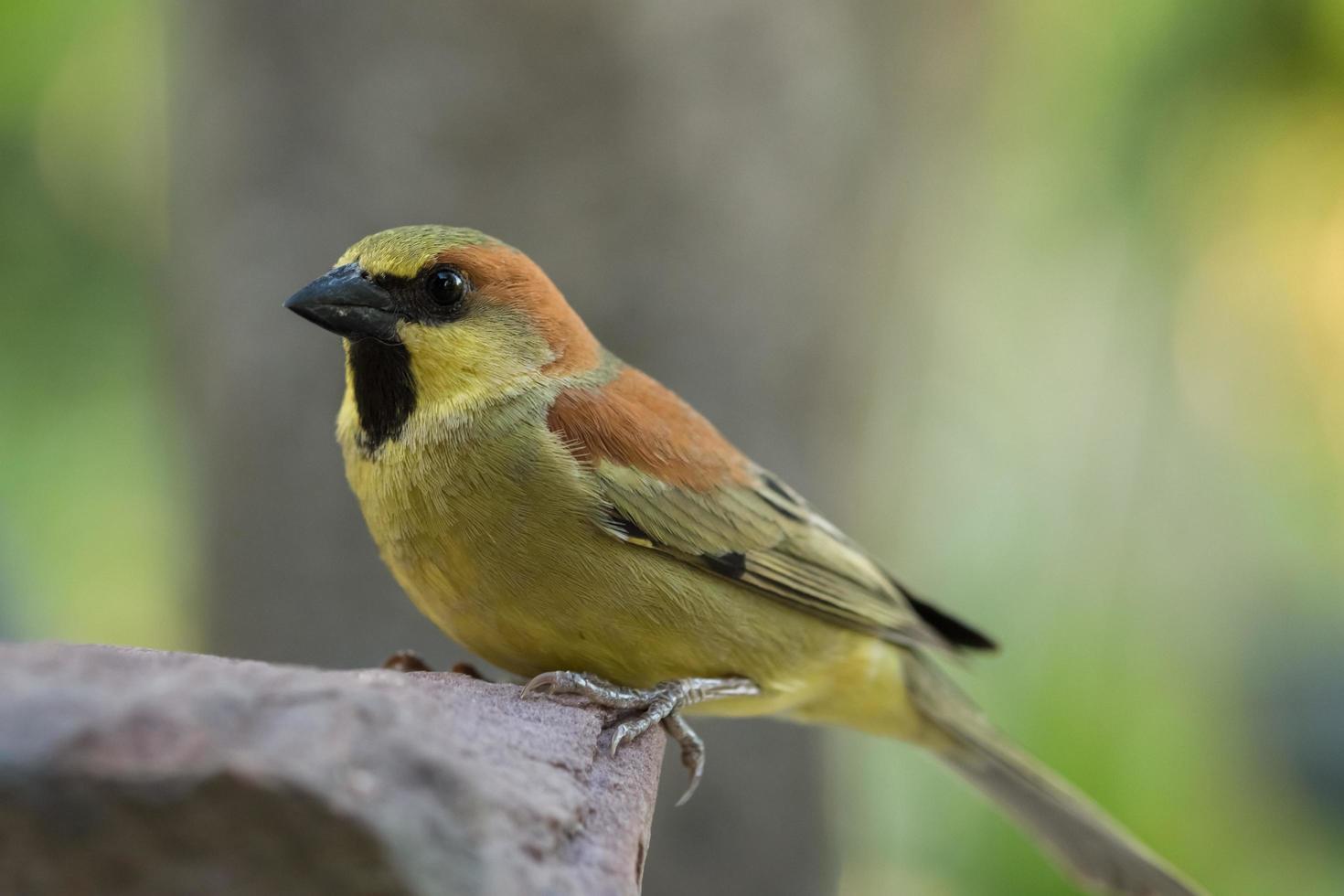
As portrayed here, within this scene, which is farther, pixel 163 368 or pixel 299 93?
pixel 163 368

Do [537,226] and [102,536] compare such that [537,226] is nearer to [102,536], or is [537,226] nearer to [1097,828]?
[1097,828]

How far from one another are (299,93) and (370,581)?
72.8 inches

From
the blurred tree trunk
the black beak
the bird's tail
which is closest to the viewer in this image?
the black beak

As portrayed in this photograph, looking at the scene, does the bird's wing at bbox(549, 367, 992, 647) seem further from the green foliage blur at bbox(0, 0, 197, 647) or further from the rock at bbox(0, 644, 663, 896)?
the green foliage blur at bbox(0, 0, 197, 647)

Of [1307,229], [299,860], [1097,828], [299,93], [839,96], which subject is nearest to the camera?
[299,860]

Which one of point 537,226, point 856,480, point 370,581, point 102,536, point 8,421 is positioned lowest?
point 102,536

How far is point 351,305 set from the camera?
117 inches

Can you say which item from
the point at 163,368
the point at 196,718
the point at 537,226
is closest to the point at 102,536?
the point at 163,368

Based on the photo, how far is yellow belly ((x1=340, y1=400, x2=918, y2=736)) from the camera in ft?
9.18

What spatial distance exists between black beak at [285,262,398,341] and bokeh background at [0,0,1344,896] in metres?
1.88

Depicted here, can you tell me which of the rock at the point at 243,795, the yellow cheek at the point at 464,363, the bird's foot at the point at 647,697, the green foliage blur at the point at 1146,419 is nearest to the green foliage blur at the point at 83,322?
the green foliage blur at the point at 1146,419

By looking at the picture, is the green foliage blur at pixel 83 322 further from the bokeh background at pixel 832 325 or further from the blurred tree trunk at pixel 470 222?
the blurred tree trunk at pixel 470 222

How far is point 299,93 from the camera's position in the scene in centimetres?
486

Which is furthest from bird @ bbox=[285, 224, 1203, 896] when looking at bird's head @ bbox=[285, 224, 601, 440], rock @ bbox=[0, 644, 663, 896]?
rock @ bbox=[0, 644, 663, 896]
